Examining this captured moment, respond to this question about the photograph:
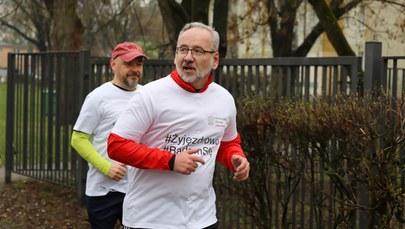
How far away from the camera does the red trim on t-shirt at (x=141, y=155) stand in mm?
3400

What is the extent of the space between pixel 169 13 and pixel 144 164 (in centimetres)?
772

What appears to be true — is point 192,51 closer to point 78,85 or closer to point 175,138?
point 175,138

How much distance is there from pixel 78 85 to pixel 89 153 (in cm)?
400

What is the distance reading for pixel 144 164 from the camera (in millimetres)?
3410

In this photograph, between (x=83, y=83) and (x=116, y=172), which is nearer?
(x=116, y=172)

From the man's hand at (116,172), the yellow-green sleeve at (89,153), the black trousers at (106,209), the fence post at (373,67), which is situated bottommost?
the black trousers at (106,209)

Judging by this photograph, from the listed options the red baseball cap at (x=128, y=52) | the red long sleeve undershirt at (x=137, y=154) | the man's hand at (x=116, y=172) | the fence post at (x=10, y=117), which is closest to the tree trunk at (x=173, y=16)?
the fence post at (x=10, y=117)

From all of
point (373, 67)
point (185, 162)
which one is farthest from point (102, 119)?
point (373, 67)

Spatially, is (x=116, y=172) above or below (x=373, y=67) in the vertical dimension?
below

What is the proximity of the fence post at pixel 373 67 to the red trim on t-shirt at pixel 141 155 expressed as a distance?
8.06 ft

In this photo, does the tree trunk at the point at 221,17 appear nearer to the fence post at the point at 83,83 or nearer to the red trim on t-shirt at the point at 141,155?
the fence post at the point at 83,83

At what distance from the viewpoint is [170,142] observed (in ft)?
11.8

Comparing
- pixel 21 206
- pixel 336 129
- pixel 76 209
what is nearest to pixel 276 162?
pixel 336 129

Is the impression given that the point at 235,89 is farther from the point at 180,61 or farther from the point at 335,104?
the point at 180,61
